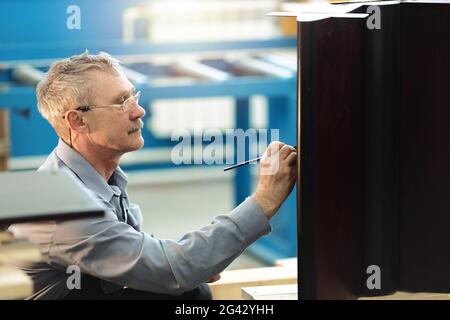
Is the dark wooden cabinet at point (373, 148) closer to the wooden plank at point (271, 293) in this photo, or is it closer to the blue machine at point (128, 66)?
the wooden plank at point (271, 293)

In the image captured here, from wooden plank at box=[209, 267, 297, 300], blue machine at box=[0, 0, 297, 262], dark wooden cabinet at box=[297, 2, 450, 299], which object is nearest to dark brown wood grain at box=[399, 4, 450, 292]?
dark wooden cabinet at box=[297, 2, 450, 299]

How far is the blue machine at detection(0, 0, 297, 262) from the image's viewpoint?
14.6 ft

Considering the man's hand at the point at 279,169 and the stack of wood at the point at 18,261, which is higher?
the man's hand at the point at 279,169

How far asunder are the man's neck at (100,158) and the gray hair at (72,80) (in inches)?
2.4

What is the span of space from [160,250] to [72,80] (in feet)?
1.41

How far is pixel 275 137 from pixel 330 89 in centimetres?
32

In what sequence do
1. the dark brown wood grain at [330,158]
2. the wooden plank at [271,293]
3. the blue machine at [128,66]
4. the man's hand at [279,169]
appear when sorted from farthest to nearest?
the blue machine at [128,66] → the wooden plank at [271,293] → the man's hand at [279,169] → the dark brown wood grain at [330,158]

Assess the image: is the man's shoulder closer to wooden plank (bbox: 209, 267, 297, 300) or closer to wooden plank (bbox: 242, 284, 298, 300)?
wooden plank (bbox: 242, 284, 298, 300)

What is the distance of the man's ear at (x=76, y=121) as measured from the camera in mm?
1939

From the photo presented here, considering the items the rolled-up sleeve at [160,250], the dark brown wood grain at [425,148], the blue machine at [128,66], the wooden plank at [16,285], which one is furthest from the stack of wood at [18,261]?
the blue machine at [128,66]

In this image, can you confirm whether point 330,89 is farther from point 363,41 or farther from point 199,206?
point 199,206

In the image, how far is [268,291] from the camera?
2.04 metres

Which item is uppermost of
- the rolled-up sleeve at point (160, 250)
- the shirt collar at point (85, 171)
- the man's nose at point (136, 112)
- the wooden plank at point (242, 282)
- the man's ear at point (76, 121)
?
the man's nose at point (136, 112)
